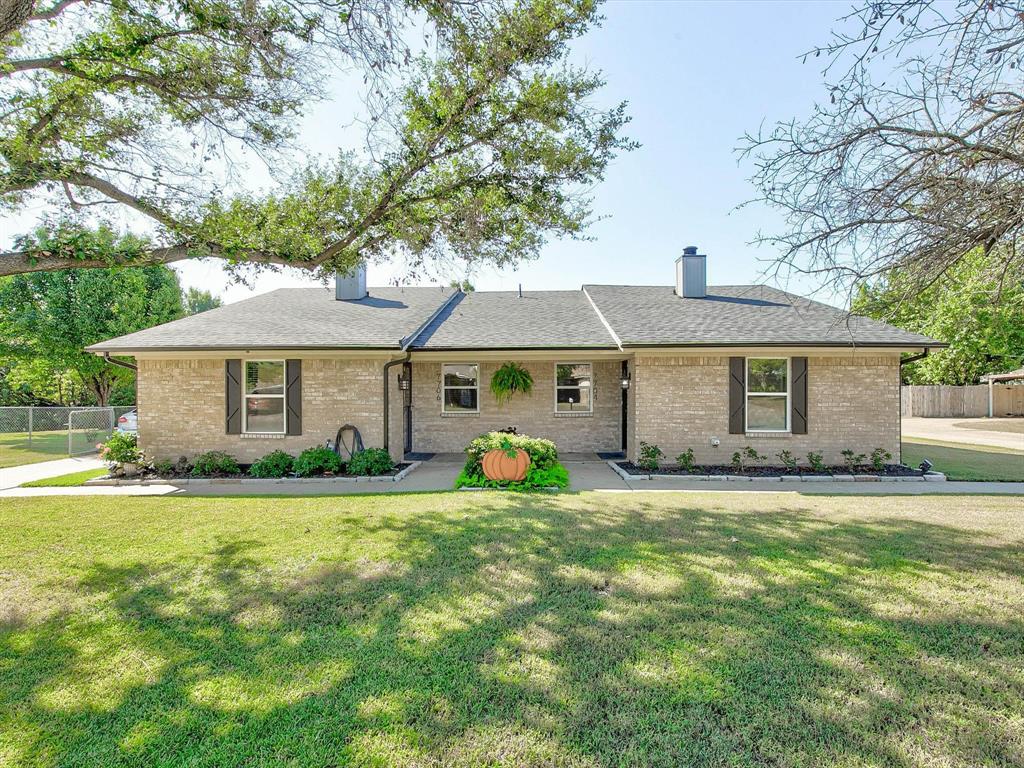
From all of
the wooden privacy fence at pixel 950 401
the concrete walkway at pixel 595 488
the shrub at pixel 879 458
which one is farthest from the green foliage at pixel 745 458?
the wooden privacy fence at pixel 950 401

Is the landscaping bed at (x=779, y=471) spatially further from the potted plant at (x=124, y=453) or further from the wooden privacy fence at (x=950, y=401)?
the wooden privacy fence at (x=950, y=401)

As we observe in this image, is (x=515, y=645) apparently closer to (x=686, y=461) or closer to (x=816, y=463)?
(x=686, y=461)

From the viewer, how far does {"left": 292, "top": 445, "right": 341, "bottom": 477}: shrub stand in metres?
9.77

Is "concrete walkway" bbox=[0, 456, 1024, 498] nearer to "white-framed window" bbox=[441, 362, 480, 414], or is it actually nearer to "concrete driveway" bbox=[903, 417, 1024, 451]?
"white-framed window" bbox=[441, 362, 480, 414]

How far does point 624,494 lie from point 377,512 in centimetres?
414

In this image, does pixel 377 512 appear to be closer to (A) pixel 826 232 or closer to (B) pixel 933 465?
(A) pixel 826 232

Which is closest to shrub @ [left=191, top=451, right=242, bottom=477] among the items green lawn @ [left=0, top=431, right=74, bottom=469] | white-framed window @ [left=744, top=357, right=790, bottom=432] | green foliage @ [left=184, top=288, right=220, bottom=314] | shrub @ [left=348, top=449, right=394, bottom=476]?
shrub @ [left=348, top=449, right=394, bottom=476]

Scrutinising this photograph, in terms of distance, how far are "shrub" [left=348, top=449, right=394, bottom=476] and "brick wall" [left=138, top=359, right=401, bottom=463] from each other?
0.75 m

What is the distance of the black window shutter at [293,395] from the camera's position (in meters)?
10.5

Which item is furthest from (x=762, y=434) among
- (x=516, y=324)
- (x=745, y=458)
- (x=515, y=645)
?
(x=515, y=645)

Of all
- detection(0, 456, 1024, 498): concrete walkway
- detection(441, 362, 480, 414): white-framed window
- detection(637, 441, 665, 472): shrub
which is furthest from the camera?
detection(441, 362, 480, 414): white-framed window

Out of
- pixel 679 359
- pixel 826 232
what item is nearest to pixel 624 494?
pixel 679 359

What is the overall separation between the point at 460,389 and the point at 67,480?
340 inches

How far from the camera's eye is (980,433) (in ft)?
61.2
